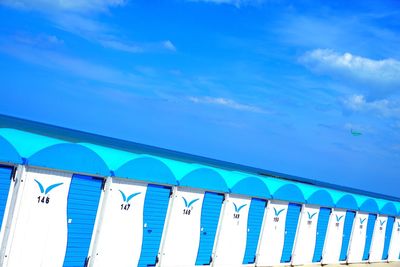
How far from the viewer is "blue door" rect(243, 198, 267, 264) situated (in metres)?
11.9

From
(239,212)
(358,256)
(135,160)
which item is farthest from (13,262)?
(358,256)

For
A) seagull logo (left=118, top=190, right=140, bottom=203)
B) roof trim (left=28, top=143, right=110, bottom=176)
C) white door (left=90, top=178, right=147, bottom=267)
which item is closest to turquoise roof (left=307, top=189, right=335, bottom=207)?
white door (left=90, top=178, right=147, bottom=267)

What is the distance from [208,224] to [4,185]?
16.0ft

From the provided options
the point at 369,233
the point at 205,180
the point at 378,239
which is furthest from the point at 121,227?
the point at 378,239

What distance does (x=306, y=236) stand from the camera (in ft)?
44.9

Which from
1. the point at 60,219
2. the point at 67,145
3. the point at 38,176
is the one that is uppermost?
the point at 67,145

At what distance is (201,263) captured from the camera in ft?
A: 35.8

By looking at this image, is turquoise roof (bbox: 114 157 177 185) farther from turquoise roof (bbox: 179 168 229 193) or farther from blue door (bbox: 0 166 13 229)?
blue door (bbox: 0 166 13 229)

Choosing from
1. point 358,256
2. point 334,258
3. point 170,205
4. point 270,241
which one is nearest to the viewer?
point 170,205

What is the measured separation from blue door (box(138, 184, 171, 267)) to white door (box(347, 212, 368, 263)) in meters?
7.97

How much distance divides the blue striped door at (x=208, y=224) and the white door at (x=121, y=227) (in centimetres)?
176

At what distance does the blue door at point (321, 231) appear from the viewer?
46.2 ft

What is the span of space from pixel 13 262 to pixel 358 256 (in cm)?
1192

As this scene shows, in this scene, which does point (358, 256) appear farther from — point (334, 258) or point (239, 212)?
point (239, 212)
